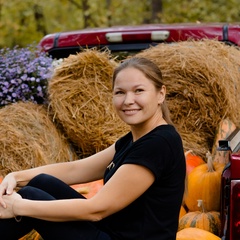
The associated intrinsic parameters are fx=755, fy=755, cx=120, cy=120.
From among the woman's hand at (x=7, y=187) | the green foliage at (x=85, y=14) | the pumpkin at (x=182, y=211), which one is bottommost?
the green foliage at (x=85, y=14)

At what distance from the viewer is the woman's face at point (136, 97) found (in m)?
3.21

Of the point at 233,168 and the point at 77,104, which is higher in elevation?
the point at 233,168

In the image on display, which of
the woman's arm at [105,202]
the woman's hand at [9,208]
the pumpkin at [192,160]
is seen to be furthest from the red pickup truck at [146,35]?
the woman's arm at [105,202]

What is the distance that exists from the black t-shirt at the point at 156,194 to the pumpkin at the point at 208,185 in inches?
30.4

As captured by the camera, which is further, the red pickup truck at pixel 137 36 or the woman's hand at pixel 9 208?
the red pickup truck at pixel 137 36

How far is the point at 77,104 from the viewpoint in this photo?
4.95m

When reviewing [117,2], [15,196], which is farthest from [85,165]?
[117,2]

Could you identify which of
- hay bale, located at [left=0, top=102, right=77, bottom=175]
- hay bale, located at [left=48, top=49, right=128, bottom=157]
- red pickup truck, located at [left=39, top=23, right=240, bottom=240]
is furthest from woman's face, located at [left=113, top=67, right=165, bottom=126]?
red pickup truck, located at [left=39, top=23, right=240, bottom=240]

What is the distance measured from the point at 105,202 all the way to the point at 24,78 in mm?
2414

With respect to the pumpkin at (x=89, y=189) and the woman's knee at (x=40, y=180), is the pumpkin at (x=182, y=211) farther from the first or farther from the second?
the woman's knee at (x=40, y=180)

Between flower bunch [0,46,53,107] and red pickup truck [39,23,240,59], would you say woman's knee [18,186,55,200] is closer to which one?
flower bunch [0,46,53,107]

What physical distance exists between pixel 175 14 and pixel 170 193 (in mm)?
12818

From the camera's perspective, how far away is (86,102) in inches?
195

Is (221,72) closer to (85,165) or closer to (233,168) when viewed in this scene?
(85,165)
